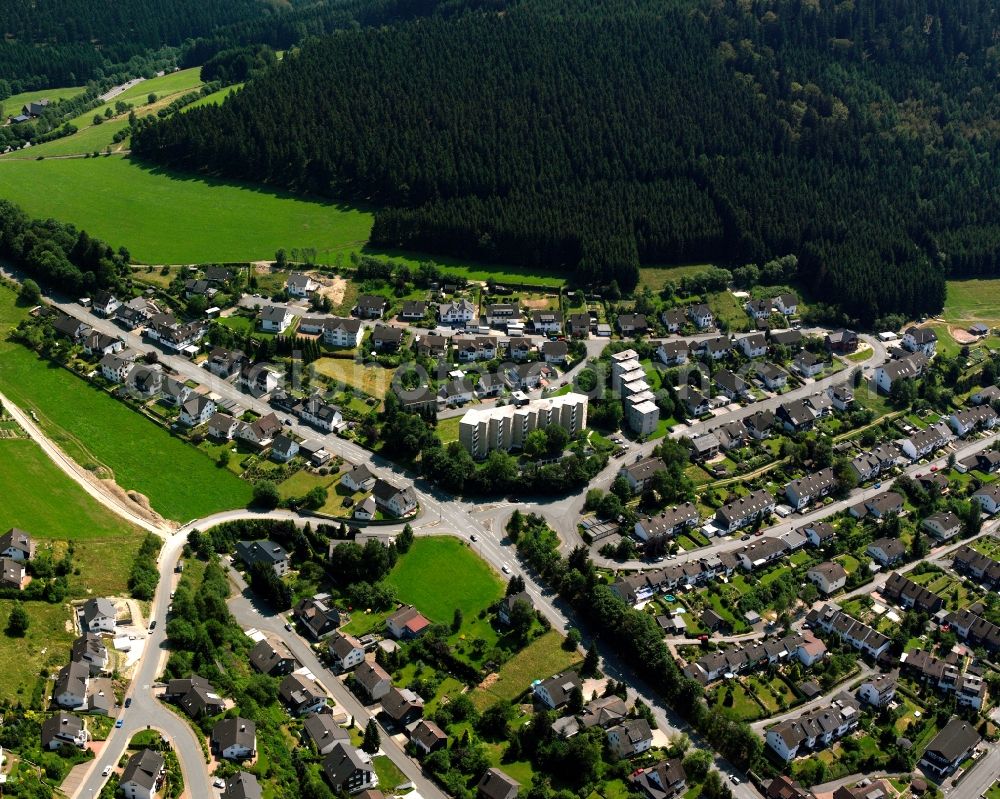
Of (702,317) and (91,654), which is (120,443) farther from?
(702,317)

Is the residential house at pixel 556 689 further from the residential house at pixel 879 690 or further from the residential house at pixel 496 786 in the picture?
the residential house at pixel 879 690

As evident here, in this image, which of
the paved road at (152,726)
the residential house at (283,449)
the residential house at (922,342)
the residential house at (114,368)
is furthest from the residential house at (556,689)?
the residential house at (922,342)

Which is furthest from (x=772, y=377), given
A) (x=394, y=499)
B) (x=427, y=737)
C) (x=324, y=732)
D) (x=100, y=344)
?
(x=100, y=344)

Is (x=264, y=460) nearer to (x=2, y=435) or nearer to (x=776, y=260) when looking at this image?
(x=2, y=435)

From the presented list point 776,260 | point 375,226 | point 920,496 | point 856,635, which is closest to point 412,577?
point 856,635

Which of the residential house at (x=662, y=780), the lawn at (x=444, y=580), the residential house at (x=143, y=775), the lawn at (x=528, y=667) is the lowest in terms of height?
the residential house at (x=662, y=780)
